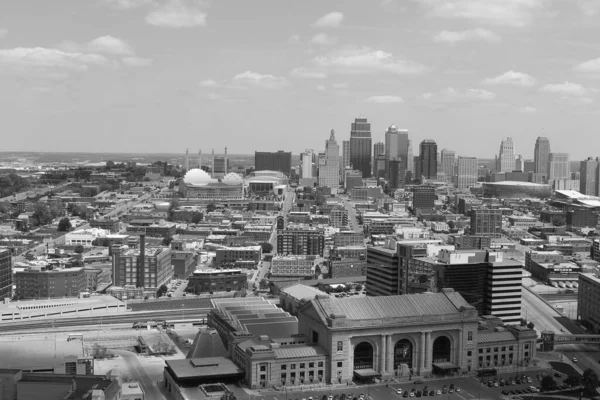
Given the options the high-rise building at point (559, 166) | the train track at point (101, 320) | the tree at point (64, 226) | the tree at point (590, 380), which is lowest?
the train track at point (101, 320)

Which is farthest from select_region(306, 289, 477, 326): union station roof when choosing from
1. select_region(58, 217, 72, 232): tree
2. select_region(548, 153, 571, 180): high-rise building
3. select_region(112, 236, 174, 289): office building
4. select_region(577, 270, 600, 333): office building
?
select_region(548, 153, 571, 180): high-rise building

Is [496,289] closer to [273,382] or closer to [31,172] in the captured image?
[273,382]

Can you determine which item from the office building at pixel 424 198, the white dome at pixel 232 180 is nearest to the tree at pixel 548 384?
the office building at pixel 424 198

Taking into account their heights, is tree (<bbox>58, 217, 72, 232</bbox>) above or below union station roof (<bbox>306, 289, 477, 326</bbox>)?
below

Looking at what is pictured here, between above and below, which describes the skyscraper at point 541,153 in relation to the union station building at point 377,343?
above

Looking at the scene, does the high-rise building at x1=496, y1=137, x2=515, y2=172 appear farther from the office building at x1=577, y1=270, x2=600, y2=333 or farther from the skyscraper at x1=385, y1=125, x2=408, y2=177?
the office building at x1=577, y1=270, x2=600, y2=333

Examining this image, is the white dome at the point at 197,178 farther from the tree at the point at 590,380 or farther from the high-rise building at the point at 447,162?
the tree at the point at 590,380

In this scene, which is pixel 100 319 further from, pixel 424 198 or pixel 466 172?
pixel 466 172
